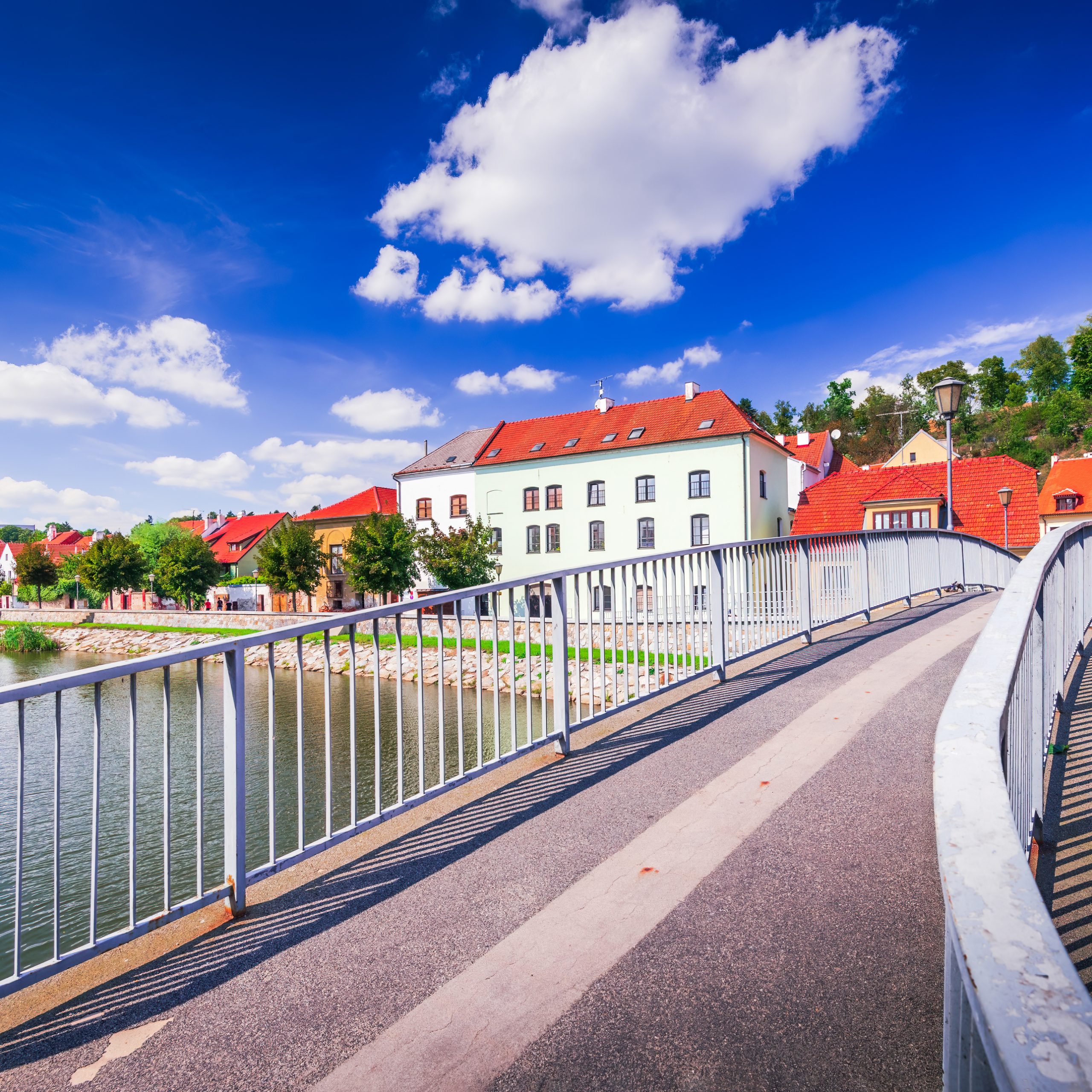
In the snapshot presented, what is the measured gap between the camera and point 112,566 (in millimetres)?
57094

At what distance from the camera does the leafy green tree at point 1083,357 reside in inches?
1731

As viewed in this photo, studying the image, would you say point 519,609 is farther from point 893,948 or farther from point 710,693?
point 893,948

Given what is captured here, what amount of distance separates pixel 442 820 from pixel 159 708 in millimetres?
18435

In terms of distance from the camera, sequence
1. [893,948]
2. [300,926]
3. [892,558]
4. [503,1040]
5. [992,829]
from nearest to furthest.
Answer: [992,829] → [503,1040] → [893,948] → [300,926] → [892,558]

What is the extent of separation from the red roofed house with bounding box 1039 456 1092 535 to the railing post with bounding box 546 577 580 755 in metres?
46.0

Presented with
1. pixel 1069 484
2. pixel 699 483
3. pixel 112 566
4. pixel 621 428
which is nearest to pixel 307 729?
pixel 699 483

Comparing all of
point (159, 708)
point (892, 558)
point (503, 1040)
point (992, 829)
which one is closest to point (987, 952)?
point (992, 829)

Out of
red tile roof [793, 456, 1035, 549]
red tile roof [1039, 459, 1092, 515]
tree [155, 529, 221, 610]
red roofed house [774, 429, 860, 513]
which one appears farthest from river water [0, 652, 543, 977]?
red tile roof [1039, 459, 1092, 515]

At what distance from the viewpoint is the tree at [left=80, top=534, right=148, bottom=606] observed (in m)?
56.9

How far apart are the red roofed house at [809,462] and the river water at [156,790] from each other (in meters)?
26.3

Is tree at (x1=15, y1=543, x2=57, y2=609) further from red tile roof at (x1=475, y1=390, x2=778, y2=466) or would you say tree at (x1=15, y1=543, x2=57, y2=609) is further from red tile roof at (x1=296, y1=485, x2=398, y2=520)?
red tile roof at (x1=475, y1=390, x2=778, y2=466)

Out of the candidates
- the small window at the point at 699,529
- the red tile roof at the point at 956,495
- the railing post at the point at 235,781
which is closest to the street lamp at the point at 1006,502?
the red tile roof at the point at 956,495

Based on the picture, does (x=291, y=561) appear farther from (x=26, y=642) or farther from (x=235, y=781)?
(x=235, y=781)

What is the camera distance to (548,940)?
106 inches
